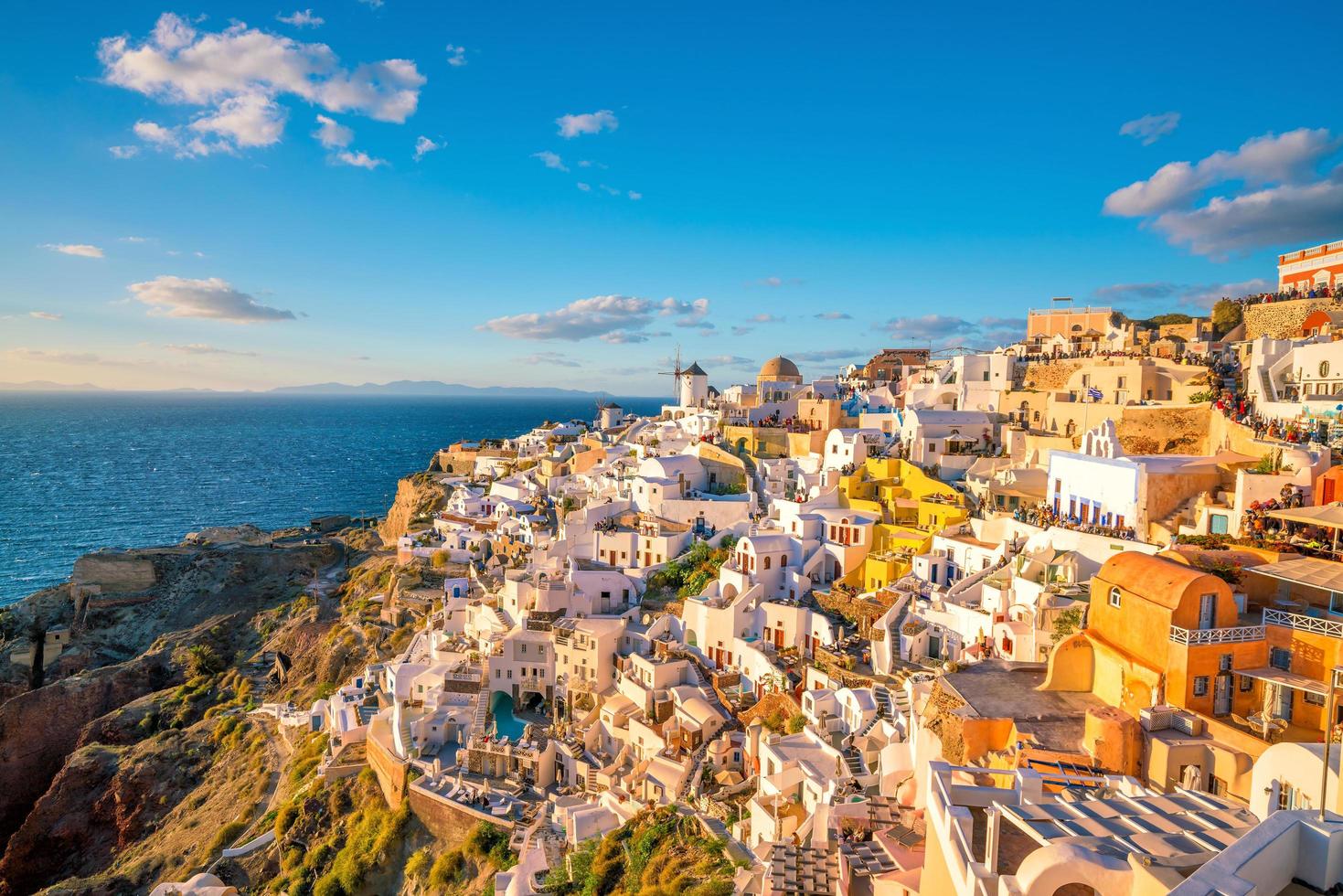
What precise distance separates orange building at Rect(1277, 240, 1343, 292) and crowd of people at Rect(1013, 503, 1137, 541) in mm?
16469

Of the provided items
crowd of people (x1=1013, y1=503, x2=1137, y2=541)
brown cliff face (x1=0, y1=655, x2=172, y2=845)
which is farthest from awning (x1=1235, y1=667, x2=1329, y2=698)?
brown cliff face (x1=0, y1=655, x2=172, y2=845)

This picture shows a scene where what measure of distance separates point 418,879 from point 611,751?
6.84m

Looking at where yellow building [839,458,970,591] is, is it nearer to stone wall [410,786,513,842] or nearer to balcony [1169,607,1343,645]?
balcony [1169,607,1343,645]

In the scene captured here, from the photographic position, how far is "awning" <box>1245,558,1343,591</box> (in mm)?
13648

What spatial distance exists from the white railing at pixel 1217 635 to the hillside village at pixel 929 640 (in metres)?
0.04

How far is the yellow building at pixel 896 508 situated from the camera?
2672 cm

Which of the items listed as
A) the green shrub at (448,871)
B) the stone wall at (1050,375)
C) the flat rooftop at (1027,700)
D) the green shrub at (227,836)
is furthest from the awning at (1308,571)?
the green shrub at (227,836)

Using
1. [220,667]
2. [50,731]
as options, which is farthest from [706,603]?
[50,731]

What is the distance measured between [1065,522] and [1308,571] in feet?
28.0

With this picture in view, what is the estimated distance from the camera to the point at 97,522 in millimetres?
68000

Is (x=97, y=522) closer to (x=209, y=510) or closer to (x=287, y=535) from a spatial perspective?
(x=209, y=510)

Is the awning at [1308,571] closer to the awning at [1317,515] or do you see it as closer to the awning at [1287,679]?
the awning at [1317,515]

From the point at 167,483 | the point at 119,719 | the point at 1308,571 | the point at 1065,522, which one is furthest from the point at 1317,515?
the point at 167,483

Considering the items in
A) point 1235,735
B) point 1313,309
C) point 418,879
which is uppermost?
point 1313,309
